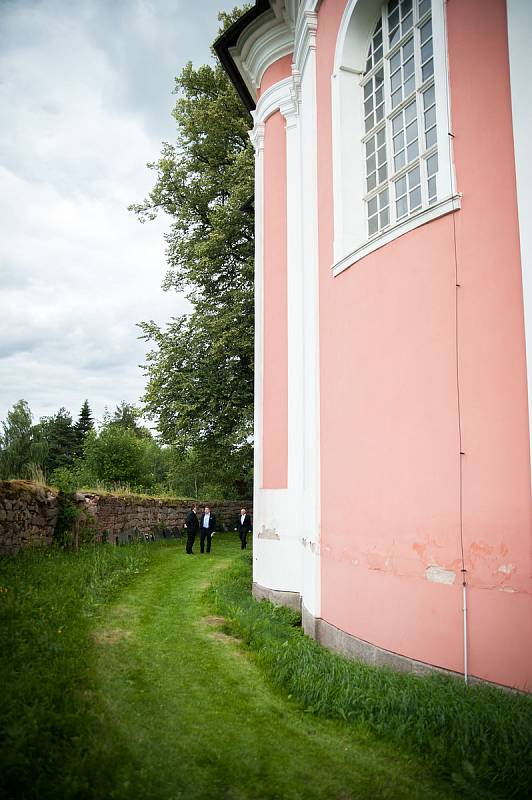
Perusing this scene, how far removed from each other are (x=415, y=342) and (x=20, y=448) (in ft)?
54.2

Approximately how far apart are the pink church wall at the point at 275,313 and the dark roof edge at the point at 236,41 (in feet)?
5.68

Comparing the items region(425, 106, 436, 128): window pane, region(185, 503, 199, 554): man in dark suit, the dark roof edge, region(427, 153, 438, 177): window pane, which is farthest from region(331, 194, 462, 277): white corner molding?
region(185, 503, 199, 554): man in dark suit

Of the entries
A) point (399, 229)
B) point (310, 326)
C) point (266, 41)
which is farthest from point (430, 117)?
point (266, 41)

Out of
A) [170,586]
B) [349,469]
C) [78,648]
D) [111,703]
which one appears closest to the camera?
[111,703]

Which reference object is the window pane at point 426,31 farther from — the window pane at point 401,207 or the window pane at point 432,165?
the window pane at point 401,207

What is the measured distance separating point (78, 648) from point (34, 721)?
6.56 feet

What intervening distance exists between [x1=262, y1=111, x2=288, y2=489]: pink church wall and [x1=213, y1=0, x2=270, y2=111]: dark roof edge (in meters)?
1.73

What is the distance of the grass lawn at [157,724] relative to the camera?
3.85 m

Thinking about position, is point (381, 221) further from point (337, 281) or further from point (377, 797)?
point (377, 797)

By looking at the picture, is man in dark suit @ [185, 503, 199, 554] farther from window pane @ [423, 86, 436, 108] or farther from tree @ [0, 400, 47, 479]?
window pane @ [423, 86, 436, 108]

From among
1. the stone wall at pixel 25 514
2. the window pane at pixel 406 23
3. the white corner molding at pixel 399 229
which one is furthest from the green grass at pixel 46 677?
the window pane at pixel 406 23

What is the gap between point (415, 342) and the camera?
6.20m

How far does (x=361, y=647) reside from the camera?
6570 millimetres

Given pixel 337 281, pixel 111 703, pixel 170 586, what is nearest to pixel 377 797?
pixel 111 703
